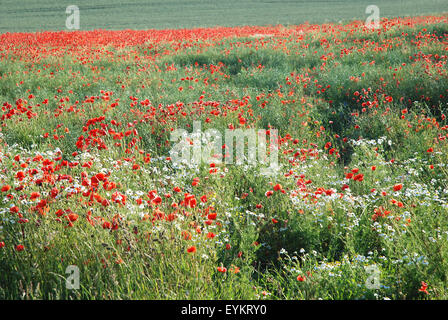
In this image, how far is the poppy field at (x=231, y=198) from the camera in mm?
2529

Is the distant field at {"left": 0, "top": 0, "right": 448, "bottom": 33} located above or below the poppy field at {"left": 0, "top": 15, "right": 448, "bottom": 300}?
above

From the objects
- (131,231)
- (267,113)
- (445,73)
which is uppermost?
(445,73)

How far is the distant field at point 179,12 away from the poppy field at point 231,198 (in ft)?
90.8

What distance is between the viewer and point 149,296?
2287 mm

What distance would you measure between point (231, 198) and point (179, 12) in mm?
46312

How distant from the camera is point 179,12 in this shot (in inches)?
1788

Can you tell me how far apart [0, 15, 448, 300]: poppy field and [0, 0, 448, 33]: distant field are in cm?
2767

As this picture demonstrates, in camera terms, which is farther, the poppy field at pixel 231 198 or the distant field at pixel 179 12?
the distant field at pixel 179 12

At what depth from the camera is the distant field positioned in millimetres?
34750

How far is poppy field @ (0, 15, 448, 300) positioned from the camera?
8.30 ft

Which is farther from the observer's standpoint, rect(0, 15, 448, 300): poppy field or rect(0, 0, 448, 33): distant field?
rect(0, 0, 448, 33): distant field
